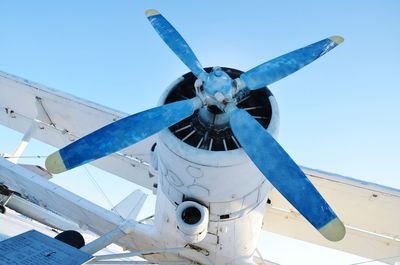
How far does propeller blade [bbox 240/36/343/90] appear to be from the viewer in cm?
518

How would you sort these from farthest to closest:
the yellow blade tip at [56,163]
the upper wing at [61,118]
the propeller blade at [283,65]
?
1. the upper wing at [61,118]
2. the propeller blade at [283,65]
3. the yellow blade tip at [56,163]

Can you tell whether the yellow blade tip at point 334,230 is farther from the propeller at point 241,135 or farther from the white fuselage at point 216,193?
the white fuselage at point 216,193

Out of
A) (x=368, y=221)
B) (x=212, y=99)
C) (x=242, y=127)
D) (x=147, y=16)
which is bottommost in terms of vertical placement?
(x=242, y=127)

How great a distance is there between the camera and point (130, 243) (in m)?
7.67

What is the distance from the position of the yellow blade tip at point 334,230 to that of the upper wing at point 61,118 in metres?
5.95

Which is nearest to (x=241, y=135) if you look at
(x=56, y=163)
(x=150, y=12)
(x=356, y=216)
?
(x=56, y=163)

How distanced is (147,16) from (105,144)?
130 inches

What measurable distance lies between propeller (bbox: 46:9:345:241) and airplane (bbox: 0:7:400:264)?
14 millimetres

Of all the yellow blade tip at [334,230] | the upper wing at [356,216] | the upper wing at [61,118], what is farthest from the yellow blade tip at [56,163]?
the upper wing at [356,216]

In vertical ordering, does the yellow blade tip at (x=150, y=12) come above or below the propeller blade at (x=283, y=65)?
above

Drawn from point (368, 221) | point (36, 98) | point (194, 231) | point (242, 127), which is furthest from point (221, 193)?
point (36, 98)

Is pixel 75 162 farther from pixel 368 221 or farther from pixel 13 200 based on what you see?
pixel 13 200

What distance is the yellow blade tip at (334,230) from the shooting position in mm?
3820

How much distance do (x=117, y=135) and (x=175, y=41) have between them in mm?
2340
